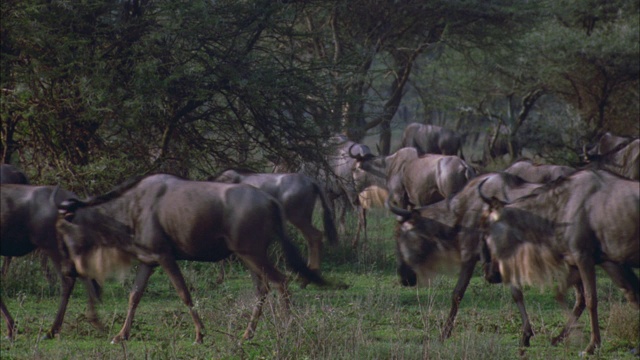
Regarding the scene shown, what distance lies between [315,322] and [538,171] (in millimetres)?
4562

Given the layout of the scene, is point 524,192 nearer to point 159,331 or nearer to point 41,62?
point 159,331

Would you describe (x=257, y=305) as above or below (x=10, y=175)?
below

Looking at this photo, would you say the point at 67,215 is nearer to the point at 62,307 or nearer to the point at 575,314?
the point at 62,307

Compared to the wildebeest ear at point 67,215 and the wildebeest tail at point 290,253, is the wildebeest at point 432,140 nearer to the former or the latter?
the wildebeest tail at point 290,253

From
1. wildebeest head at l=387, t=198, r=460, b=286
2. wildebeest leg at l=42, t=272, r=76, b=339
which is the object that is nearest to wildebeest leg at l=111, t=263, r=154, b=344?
wildebeest leg at l=42, t=272, r=76, b=339

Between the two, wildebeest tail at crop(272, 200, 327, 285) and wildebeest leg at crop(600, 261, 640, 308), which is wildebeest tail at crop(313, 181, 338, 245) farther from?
wildebeest leg at crop(600, 261, 640, 308)

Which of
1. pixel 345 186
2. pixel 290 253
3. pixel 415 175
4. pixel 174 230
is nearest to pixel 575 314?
A: pixel 290 253

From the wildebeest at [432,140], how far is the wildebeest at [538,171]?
7782mm

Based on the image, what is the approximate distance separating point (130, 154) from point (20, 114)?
1030 mm

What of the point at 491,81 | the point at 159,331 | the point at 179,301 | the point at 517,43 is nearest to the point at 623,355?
the point at 159,331

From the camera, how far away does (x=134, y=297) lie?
6.40m

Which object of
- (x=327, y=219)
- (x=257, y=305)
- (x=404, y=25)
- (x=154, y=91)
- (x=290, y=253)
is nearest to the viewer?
(x=257, y=305)

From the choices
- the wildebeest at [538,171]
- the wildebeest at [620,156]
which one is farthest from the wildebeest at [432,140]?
the wildebeest at [538,171]

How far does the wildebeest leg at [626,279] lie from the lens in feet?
20.2
